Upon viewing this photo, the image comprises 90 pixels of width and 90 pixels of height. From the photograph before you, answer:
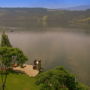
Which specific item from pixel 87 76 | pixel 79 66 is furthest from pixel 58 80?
pixel 79 66

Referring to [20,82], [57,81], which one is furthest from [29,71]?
[57,81]

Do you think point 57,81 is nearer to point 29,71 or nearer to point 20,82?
point 20,82

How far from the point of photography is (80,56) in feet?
186

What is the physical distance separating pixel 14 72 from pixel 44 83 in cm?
2088

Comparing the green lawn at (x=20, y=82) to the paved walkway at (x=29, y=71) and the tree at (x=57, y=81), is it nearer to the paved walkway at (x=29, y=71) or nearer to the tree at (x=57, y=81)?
the paved walkway at (x=29, y=71)

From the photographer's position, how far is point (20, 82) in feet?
98.7

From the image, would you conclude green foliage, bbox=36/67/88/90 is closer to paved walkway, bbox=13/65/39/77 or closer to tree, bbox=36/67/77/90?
tree, bbox=36/67/77/90

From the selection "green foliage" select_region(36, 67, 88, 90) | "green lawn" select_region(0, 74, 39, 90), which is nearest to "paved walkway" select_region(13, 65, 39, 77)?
"green lawn" select_region(0, 74, 39, 90)

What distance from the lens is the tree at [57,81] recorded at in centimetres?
1411

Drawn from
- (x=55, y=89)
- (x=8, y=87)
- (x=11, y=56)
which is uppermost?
(x=11, y=56)

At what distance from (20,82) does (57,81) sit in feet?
54.9

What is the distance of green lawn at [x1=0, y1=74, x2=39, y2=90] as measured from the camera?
27938mm

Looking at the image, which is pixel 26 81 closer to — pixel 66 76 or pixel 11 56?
pixel 11 56

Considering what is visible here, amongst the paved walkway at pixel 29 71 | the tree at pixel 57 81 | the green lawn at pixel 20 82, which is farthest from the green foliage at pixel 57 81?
the paved walkway at pixel 29 71
